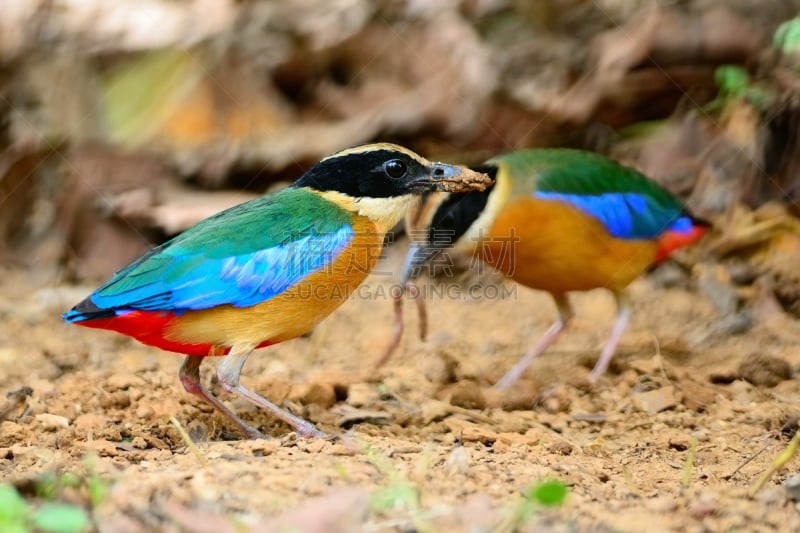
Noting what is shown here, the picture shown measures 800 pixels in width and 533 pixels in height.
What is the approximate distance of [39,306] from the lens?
7.73 meters

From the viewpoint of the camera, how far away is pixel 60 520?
273 centimetres

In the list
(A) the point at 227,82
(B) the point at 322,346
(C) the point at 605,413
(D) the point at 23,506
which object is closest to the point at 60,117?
(A) the point at 227,82

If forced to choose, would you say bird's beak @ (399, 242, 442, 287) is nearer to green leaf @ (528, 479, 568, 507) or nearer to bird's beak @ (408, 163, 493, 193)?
bird's beak @ (408, 163, 493, 193)

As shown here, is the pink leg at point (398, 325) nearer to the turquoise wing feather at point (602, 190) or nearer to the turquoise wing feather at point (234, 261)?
the turquoise wing feather at point (602, 190)

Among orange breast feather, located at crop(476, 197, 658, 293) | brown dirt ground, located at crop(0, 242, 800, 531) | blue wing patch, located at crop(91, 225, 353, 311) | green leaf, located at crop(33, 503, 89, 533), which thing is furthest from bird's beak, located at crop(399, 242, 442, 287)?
green leaf, located at crop(33, 503, 89, 533)

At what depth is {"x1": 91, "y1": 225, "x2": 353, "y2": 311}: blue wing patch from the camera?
15.2 feet

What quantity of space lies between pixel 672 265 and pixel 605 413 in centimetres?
267

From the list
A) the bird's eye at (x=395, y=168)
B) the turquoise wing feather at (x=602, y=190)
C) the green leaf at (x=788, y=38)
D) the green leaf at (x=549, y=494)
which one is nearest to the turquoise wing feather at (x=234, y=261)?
the bird's eye at (x=395, y=168)

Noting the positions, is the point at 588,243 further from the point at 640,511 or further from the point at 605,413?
the point at 640,511

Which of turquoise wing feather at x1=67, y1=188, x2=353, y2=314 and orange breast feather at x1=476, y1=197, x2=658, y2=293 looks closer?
turquoise wing feather at x1=67, y1=188, x2=353, y2=314

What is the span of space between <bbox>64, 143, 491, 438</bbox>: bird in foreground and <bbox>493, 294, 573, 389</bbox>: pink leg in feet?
5.66

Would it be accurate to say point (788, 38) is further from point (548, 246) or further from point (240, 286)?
point (240, 286)

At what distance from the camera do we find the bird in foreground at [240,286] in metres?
4.65

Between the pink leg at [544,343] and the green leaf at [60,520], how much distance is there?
374 centimetres
